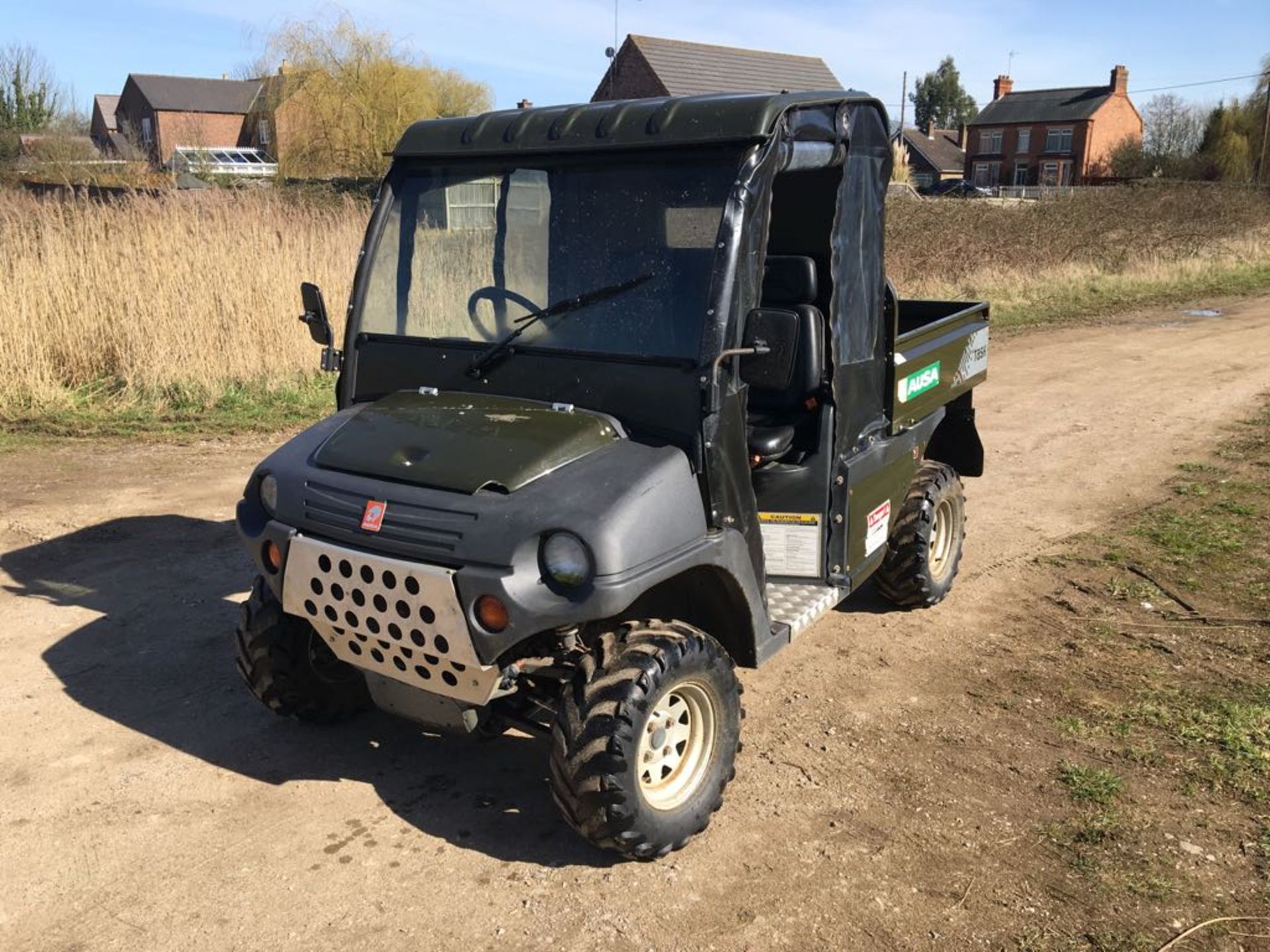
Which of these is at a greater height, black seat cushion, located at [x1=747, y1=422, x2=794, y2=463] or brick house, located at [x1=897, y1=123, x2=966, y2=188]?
brick house, located at [x1=897, y1=123, x2=966, y2=188]

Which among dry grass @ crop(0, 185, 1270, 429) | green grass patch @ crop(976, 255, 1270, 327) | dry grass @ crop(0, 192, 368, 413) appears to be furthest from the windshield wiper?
green grass patch @ crop(976, 255, 1270, 327)

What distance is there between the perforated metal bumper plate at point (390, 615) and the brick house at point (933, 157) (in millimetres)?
68505

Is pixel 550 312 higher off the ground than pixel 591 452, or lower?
higher

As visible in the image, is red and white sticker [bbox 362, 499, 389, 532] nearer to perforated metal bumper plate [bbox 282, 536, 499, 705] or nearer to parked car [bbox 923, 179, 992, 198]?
perforated metal bumper plate [bbox 282, 536, 499, 705]

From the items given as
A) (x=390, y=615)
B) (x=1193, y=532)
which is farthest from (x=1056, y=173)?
(x=390, y=615)

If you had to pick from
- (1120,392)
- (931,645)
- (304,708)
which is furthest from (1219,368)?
(304,708)

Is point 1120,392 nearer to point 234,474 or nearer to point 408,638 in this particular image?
point 234,474

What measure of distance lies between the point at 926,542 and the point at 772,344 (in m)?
2.17

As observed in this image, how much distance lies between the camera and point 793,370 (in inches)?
152

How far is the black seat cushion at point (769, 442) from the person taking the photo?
4227 mm

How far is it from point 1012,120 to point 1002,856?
232 ft

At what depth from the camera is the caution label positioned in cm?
427

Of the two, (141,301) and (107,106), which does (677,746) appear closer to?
(141,301)

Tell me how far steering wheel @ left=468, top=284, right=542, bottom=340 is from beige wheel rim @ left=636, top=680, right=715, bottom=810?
1388 millimetres
